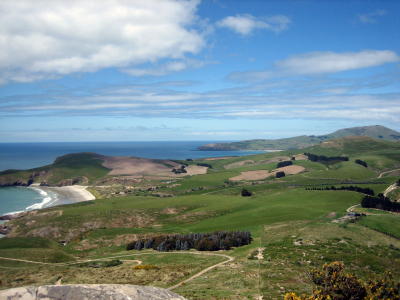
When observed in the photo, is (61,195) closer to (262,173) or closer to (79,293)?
(262,173)

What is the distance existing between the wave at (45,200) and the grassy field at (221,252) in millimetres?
38909

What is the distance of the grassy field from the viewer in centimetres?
3020

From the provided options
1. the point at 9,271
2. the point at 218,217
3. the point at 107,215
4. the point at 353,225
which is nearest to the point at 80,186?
the point at 107,215

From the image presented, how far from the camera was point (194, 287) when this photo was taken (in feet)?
87.7

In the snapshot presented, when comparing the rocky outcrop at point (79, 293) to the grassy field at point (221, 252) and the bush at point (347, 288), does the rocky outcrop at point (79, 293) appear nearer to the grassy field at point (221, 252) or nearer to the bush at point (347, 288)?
the bush at point (347, 288)

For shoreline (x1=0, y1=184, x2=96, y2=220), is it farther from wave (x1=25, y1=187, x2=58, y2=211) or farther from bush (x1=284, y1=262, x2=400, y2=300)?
bush (x1=284, y1=262, x2=400, y2=300)

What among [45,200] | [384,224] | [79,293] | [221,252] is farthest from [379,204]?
[45,200]

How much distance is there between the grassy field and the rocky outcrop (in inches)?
489

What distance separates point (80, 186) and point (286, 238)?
158 meters

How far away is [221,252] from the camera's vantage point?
153 feet

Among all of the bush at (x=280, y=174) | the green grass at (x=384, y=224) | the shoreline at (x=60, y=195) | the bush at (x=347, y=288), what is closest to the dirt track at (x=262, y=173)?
the bush at (x=280, y=174)

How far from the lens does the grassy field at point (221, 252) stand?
30.2 meters

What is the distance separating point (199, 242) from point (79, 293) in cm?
4091

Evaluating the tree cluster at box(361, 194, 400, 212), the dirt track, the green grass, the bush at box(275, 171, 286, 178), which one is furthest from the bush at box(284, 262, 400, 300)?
the bush at box(275, 171, 286, 178)
